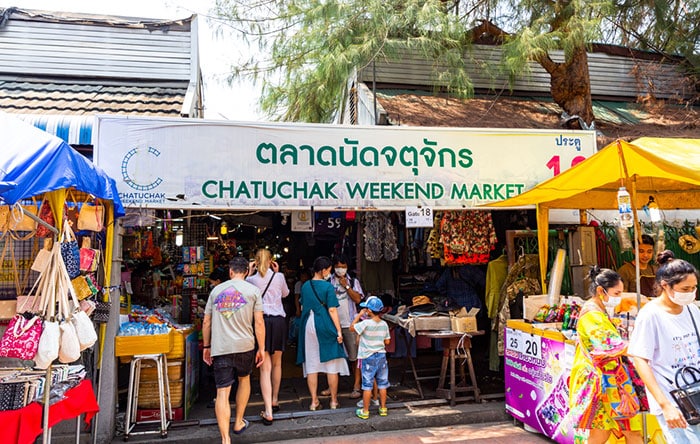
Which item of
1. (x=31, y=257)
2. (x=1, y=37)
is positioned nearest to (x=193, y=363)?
(x=31, y=257)

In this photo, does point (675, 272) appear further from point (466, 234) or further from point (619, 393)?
point (466, 234)

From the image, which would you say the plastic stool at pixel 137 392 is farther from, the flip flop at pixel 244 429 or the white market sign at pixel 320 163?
the white market sign at pixel 320 163

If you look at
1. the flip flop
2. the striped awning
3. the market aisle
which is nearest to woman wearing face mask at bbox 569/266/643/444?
the market aisle

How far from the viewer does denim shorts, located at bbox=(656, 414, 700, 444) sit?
10.0ft

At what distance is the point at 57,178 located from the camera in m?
3.61

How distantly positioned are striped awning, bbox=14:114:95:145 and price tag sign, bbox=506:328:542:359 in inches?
235

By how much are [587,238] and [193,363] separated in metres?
5.94

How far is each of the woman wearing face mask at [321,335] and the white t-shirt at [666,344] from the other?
3738mm

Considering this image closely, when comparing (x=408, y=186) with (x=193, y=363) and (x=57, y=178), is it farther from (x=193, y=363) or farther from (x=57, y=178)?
(x=57, y=178)

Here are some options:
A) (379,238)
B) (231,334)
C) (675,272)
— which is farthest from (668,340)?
(379,238)

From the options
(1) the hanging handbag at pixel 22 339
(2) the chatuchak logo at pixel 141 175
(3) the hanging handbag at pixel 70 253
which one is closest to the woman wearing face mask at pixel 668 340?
(1) the hanging handbag at pixel 22 339

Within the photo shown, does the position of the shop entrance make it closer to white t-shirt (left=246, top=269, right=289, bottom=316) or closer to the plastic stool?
the plastic stool

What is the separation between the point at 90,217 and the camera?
17.0 feet

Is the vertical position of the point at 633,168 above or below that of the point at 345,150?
below
